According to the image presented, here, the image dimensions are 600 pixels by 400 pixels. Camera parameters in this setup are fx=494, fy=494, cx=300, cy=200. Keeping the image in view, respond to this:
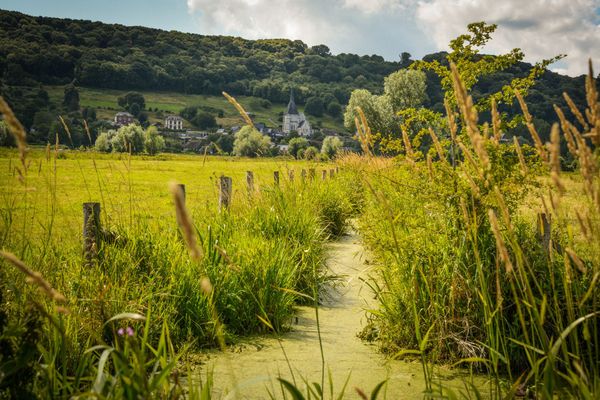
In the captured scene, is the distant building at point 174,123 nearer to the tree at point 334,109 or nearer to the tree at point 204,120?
the tree at point 204,120

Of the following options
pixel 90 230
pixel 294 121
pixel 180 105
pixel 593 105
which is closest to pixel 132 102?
pixel 180 105

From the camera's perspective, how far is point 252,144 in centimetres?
7519

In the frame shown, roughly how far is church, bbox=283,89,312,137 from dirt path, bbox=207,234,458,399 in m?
148

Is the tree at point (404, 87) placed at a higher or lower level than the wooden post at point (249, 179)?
higher

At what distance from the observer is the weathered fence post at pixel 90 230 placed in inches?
177

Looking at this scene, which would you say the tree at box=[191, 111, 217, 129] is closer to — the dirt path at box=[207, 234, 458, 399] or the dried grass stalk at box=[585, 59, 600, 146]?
the dirt path at box=[207, 234, 458, 399]

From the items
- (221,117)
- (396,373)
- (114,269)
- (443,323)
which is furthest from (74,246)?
(221,117)

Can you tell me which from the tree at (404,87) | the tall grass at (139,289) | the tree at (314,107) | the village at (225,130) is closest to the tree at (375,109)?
the tree at (404,87)

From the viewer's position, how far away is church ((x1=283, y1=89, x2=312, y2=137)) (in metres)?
154

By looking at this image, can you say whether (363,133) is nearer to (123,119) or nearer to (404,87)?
(404,87)

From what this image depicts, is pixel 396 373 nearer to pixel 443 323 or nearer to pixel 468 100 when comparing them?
pixel 443 323

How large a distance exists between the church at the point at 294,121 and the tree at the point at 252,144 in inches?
2088

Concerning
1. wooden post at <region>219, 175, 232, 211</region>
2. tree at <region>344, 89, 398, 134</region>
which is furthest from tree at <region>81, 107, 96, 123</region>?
wooden post at <region>219, 175, 232, 211</region>

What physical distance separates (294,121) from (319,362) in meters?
163
